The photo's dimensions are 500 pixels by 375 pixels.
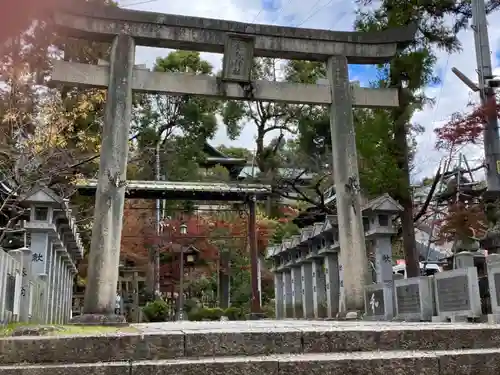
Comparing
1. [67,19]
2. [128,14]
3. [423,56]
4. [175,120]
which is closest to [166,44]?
[128,14]

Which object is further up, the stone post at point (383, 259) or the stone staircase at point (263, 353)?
the stone post at point (383, 259)

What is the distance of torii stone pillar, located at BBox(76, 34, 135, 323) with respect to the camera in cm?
1002

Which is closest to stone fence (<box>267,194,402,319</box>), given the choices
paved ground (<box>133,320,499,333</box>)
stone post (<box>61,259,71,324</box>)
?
paved ground (<box>133,320,499,333</box>)

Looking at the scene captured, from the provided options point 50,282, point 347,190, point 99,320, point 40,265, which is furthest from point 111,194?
point 50,282

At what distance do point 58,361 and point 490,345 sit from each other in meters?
3.71

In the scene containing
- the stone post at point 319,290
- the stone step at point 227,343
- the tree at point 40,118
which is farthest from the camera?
the stone post at point 319,290

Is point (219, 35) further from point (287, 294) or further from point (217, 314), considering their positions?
point (217, 314)

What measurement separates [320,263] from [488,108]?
8296 mm

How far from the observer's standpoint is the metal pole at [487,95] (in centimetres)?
985

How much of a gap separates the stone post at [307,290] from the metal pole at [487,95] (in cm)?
880

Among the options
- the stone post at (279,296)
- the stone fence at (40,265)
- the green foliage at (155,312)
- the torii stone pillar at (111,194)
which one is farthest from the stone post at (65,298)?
the torii stone pillar at (111,194)

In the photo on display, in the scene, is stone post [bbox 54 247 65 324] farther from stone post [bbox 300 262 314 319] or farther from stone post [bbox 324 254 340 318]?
stone post [bbox 324 254 340 318]

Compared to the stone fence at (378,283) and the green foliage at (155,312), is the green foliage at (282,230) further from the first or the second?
the green foliage at (155,312)

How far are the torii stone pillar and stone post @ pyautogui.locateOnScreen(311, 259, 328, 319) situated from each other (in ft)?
26.4
